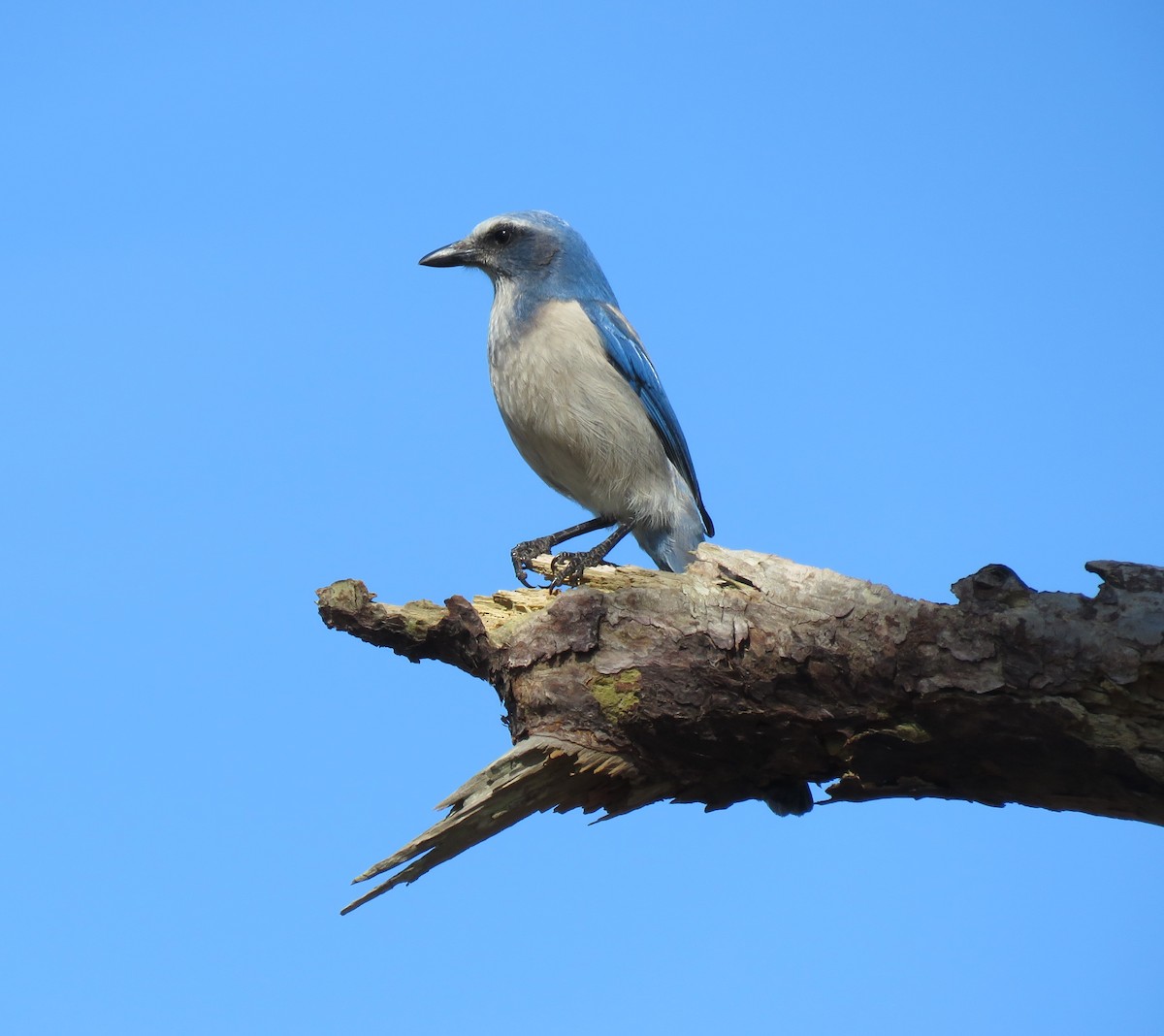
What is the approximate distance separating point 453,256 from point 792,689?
361 centimetres

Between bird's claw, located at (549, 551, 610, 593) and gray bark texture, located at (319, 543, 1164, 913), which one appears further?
bird's claw, located at (549, 551, 610, 593)

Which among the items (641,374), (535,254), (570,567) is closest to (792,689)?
(570,567)

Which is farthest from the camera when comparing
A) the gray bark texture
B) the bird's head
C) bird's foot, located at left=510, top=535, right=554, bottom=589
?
the bird's head

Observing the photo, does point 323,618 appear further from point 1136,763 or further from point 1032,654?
point 1136,763

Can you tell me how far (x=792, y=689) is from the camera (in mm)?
4875

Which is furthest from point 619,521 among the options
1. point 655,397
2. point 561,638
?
point 561,638

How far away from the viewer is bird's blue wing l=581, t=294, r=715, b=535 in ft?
21.8

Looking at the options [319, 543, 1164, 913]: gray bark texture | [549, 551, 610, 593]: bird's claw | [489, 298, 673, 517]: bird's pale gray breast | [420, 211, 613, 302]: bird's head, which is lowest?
A: [319, 543, 1164, 913]: gray bark texture

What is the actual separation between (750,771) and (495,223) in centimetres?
359

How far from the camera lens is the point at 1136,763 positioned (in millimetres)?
4340

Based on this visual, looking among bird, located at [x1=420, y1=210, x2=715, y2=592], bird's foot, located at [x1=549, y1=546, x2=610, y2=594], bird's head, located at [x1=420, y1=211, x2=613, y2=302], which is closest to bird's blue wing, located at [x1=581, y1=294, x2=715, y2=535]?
bird, located at [x1=420, y1=210, x2=715, y2=592]

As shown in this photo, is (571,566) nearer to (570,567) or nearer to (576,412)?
(570,567)

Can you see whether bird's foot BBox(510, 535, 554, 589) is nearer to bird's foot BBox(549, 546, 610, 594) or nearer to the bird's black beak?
bird's foot BBox(549, 546, 610, 594)

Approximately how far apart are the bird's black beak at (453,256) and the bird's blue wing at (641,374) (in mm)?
824
